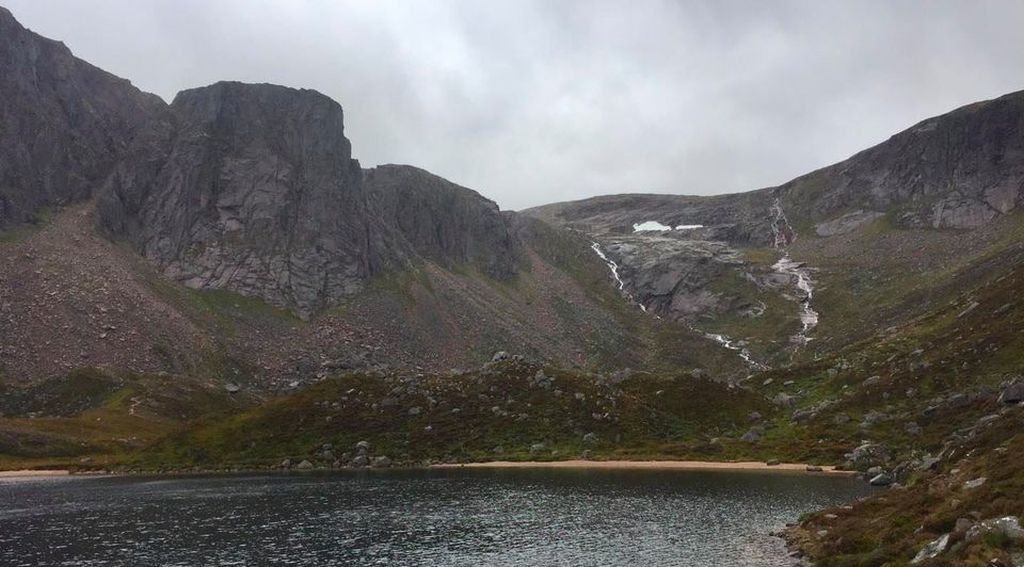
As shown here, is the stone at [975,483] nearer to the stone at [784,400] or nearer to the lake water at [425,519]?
the lake water at [425,519]

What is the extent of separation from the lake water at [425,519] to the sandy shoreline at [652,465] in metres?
6.35

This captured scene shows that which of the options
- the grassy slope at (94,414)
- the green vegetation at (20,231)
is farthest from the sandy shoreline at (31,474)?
the green vegetation at (20,231)

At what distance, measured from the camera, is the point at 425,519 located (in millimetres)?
72438

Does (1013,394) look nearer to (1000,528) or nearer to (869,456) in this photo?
(869,456)

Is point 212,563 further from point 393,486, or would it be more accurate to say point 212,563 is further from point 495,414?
point 495,414

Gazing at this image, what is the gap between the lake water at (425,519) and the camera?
56938 mm

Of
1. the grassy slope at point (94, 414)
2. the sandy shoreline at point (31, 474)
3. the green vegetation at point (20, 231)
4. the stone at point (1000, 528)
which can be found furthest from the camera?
the green vegetation at point (20, 231)

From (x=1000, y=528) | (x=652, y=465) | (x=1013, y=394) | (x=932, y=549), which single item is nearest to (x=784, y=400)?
(x=652, y=465)

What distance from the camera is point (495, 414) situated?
5408 inches

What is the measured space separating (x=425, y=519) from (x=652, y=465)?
5238cm

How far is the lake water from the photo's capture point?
56.9m

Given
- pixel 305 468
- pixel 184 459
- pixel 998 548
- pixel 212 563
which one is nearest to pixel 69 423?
pixel 184 459

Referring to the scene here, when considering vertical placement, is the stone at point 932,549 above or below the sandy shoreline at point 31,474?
below

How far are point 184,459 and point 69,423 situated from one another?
37965 millimetres
